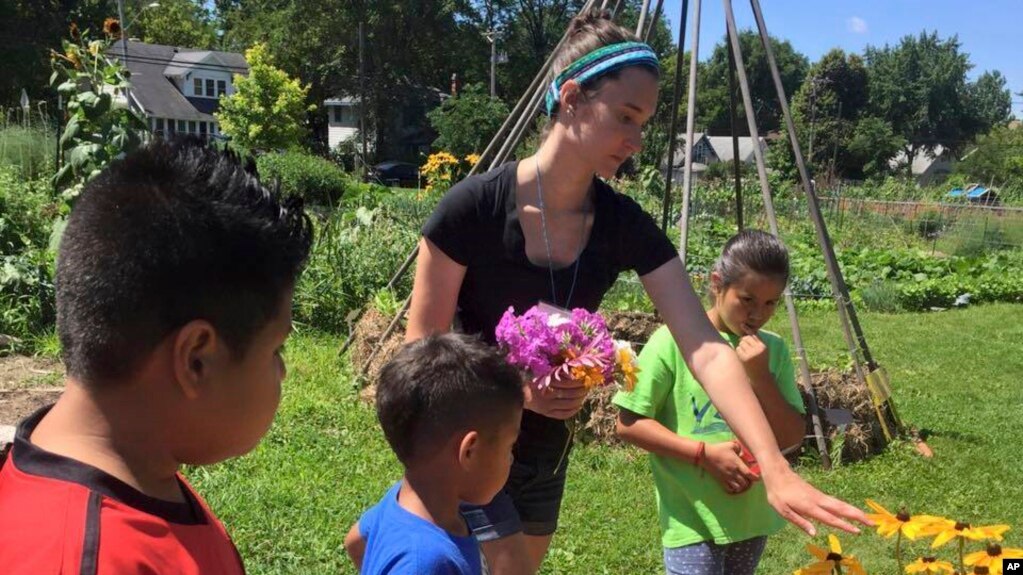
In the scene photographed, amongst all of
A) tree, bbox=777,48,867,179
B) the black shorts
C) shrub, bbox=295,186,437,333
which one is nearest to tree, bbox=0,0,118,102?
shrub, bbox=295,186,437,333

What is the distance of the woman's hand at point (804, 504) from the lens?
171 cm

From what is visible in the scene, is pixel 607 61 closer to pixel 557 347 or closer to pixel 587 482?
pixel 557 347

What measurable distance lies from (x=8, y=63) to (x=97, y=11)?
5444mm

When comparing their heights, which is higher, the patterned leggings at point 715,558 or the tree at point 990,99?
the tree at point 990,99

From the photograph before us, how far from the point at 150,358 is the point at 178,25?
2788 inches

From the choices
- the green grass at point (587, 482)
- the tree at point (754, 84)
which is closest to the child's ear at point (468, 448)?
the green grass at point (587, 482)

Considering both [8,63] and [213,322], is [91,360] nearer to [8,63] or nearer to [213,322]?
[213,322]

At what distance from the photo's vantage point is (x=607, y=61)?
7.66 ft

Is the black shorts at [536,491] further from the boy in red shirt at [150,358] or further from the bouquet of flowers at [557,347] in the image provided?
the boy in red shirt at [150,358]

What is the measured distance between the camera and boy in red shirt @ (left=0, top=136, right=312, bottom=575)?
1.02 m

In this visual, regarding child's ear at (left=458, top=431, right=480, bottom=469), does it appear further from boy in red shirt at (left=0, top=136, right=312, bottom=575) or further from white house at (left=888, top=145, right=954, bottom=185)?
white house at (left=888, top=145, right=954, bottom=185)

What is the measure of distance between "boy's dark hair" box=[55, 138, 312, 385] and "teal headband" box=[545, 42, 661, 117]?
1.35m

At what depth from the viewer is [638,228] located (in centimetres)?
252

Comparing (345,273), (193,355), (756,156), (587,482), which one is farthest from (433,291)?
(345,273)
